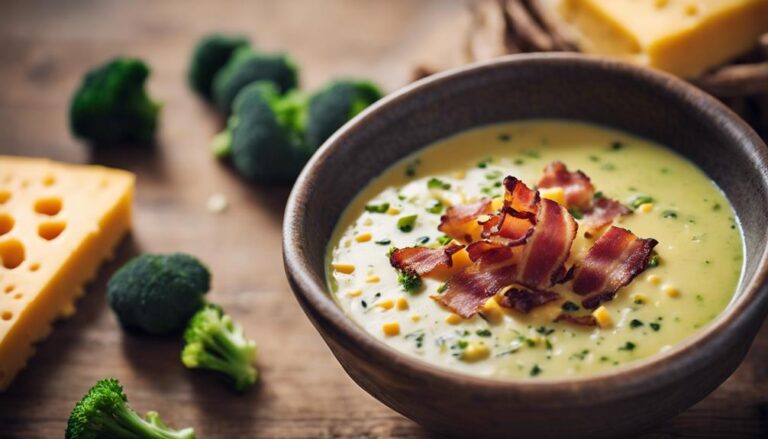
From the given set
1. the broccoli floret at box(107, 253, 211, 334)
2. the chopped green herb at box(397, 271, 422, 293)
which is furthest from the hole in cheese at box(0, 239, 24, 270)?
the chopped green herb at box(397, 271, 422, 293)

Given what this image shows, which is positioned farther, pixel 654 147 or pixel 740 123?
pixel 654 147

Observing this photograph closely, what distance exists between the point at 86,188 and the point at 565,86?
1.92m

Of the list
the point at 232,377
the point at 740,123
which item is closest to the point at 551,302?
the point at 740,123

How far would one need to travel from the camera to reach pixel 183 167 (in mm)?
4246

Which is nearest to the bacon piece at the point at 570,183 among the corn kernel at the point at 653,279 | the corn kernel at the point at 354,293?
the corn kernel at the point at 653,279

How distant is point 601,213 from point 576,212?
0.08m

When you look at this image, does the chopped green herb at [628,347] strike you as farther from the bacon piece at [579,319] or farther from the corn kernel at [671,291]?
the corn kernel at [671,291]

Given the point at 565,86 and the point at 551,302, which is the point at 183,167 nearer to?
the point at 565,86

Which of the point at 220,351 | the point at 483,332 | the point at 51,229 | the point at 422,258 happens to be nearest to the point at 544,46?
the point at 422,258

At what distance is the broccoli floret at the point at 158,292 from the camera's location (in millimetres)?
3357

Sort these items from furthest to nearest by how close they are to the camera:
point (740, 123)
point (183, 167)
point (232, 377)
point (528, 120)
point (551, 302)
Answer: point (183, 167), point (528, 120), point (232, 377), point (740, 123), point (551, 302)

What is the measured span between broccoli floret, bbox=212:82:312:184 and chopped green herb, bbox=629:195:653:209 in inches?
60.2

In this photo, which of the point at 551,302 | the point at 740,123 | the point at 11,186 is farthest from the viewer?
the point at 11,186

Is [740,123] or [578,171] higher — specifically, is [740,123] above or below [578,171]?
above
